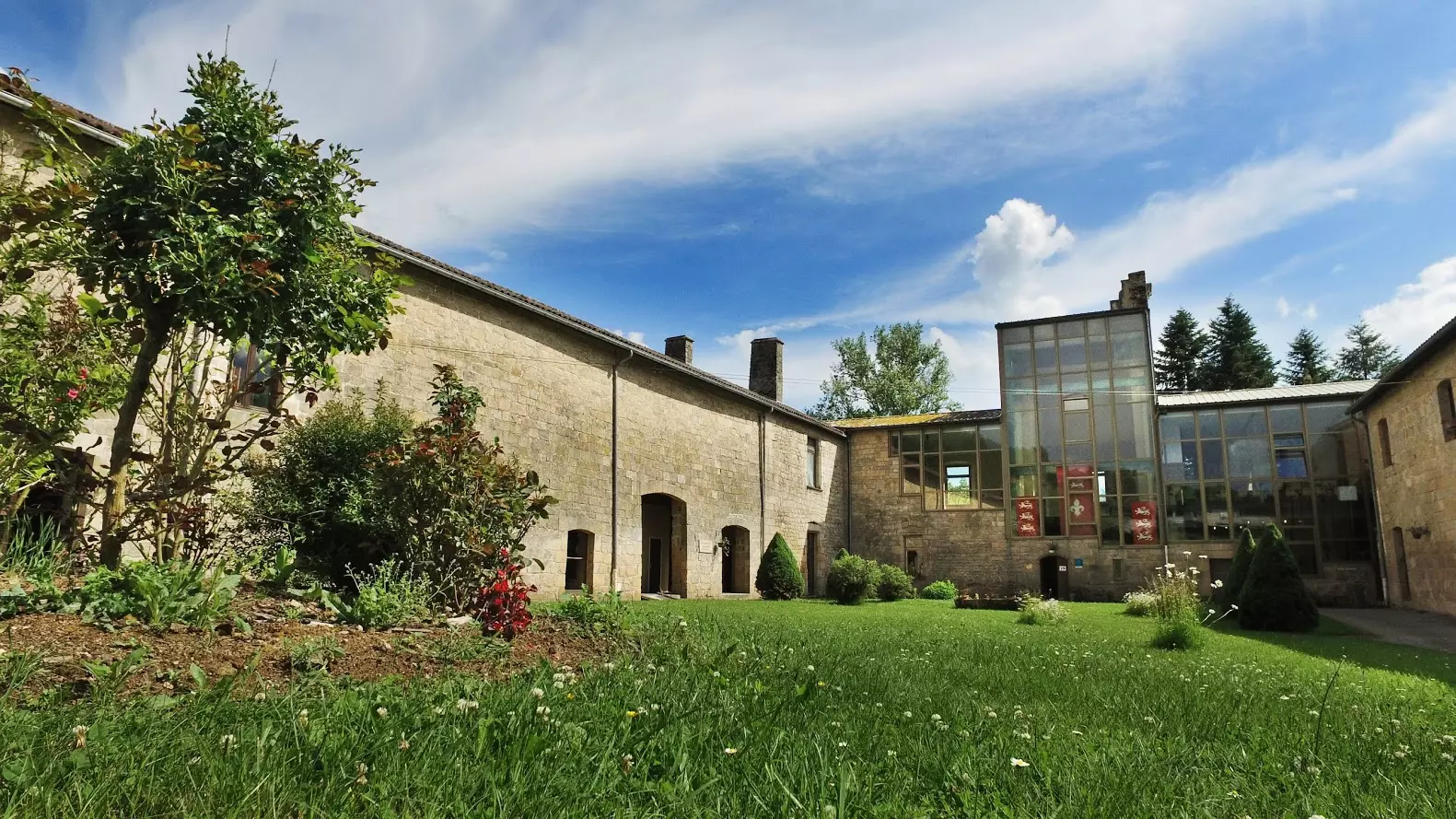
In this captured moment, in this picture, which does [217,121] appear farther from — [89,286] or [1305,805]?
[1305,805]

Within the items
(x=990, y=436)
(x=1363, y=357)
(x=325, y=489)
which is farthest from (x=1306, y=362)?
(x=325, y=489)

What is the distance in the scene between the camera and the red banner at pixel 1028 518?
24.0 metres

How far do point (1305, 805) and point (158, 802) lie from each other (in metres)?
3.15

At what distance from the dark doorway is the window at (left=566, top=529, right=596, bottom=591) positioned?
13.9 metres

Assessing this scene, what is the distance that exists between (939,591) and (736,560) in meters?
5.84

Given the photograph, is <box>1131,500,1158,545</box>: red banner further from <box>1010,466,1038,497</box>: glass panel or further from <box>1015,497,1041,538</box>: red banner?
<box>1010,466,1038,497</box>: glass panel

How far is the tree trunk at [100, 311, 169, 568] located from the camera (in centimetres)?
453

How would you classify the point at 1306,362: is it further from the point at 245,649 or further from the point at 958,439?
the point at 245,649

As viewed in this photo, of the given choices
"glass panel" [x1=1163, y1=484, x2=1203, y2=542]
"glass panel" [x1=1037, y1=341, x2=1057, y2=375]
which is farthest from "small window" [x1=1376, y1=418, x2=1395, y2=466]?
"glass panel" [x1=1037, y1=341, x2=1057, y2=375]

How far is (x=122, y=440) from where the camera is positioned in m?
Answer: 4.57

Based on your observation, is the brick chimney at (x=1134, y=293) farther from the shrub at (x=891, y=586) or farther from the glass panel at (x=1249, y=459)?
the shrub at (x=891, y=586)

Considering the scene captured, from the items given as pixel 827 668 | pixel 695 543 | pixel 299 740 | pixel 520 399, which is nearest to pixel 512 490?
pixel 827 668

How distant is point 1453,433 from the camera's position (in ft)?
47.9

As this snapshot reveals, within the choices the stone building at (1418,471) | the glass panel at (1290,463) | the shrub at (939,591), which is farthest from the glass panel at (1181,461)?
the shrub at (939,591)
